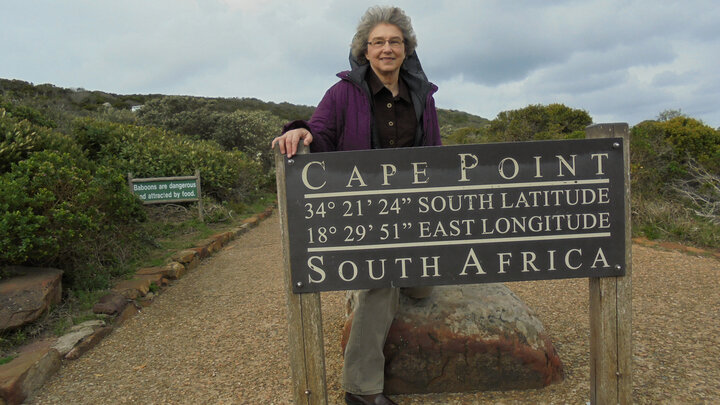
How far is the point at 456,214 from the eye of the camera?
1946 mm

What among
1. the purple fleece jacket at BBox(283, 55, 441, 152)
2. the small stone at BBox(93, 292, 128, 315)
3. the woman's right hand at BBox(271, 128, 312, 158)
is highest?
the purple fleece jacket at BBox(283, 55, 441, 152)

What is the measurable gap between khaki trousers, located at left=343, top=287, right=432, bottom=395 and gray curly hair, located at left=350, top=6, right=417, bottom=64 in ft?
4.16

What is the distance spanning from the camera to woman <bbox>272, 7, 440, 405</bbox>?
2.27 m

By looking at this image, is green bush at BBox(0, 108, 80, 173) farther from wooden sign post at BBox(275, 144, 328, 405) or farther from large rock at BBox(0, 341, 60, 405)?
wooden sign post at BBox(275, 144, 328, 405)

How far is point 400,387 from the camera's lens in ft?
8.36

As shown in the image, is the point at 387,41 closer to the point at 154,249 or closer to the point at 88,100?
the point at 154,249

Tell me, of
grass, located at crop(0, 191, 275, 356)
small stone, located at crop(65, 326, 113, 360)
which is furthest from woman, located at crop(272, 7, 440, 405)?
grass, located at crop(0, 191, 275, 356)

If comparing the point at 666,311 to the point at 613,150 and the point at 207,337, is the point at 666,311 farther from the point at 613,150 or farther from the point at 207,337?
the point at 207,337

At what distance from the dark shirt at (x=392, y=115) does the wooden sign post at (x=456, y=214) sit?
48cm

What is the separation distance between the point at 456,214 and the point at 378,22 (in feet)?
3.55

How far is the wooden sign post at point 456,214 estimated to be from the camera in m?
1.92

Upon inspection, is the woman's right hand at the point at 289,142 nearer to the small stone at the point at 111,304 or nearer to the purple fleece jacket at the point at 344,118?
the purple fleece jacket at the point at 344,118

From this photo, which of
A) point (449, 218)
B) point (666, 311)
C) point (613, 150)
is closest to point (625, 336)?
point (613, 150)

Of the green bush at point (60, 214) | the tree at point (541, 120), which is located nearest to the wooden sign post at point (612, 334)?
the green bush at point (60, 214)
